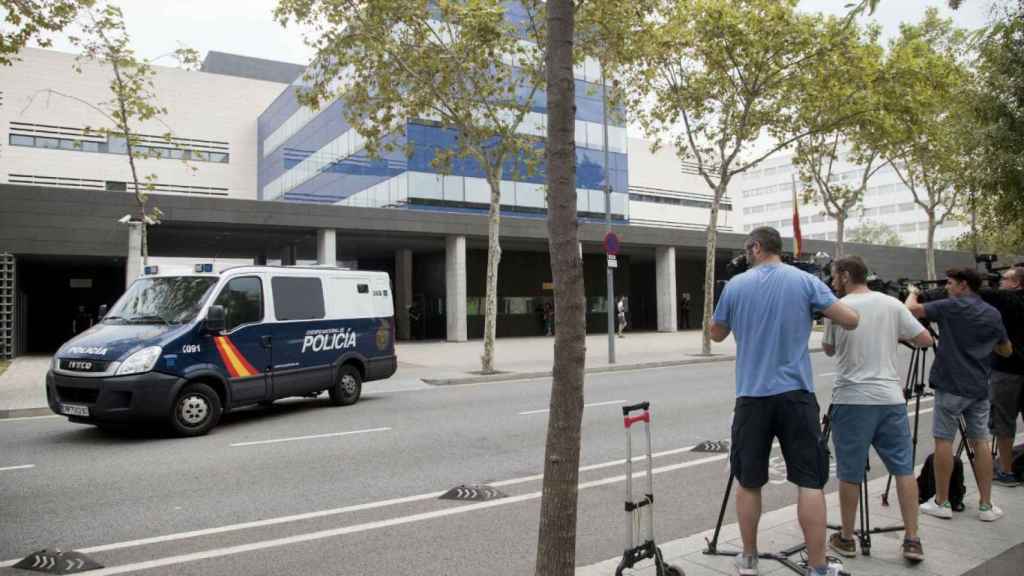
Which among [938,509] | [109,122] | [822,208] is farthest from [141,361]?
[822,208]

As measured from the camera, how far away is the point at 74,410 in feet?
28.2

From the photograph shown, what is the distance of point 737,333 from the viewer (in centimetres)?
399

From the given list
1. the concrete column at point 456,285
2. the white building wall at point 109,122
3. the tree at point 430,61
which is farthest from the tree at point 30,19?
the white building wall at point 109,122

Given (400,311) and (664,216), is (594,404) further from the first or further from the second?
(664,216)

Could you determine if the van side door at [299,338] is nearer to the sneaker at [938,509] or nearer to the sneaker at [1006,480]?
the sneaker at [938,509]

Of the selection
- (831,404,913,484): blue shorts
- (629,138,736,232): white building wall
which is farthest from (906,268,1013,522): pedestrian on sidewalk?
(629,138,736,232): white building wall

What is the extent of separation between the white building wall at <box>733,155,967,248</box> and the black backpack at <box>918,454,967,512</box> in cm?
6826

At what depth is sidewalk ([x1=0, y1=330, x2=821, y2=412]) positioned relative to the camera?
1396 centimetres

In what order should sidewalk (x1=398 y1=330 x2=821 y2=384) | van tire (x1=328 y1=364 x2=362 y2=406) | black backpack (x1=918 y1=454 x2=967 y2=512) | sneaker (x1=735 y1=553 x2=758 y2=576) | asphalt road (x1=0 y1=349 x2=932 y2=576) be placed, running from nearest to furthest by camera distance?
sneaker (x1=735 y1=553 x2=758 y2=576)
asphalt road (x1=0 y1=349 x2=932 y2=576)
black backpack (x1=918 y1=454 x2=967 y2=512)
van tire (x1=328 y1=364 x2=362 y2=406)
sidewalk (x1=398 y1=330 x2=821 y2=384)

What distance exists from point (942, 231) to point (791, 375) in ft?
341

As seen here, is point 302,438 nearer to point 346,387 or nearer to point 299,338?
point 299,338

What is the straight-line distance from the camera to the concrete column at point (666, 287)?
37.0 meters

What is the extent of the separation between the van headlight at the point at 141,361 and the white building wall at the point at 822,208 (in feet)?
222

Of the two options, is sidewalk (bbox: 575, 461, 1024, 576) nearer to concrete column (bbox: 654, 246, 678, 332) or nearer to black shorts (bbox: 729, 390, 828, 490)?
black shorts (bbox: 729, 390, 828, 490)
